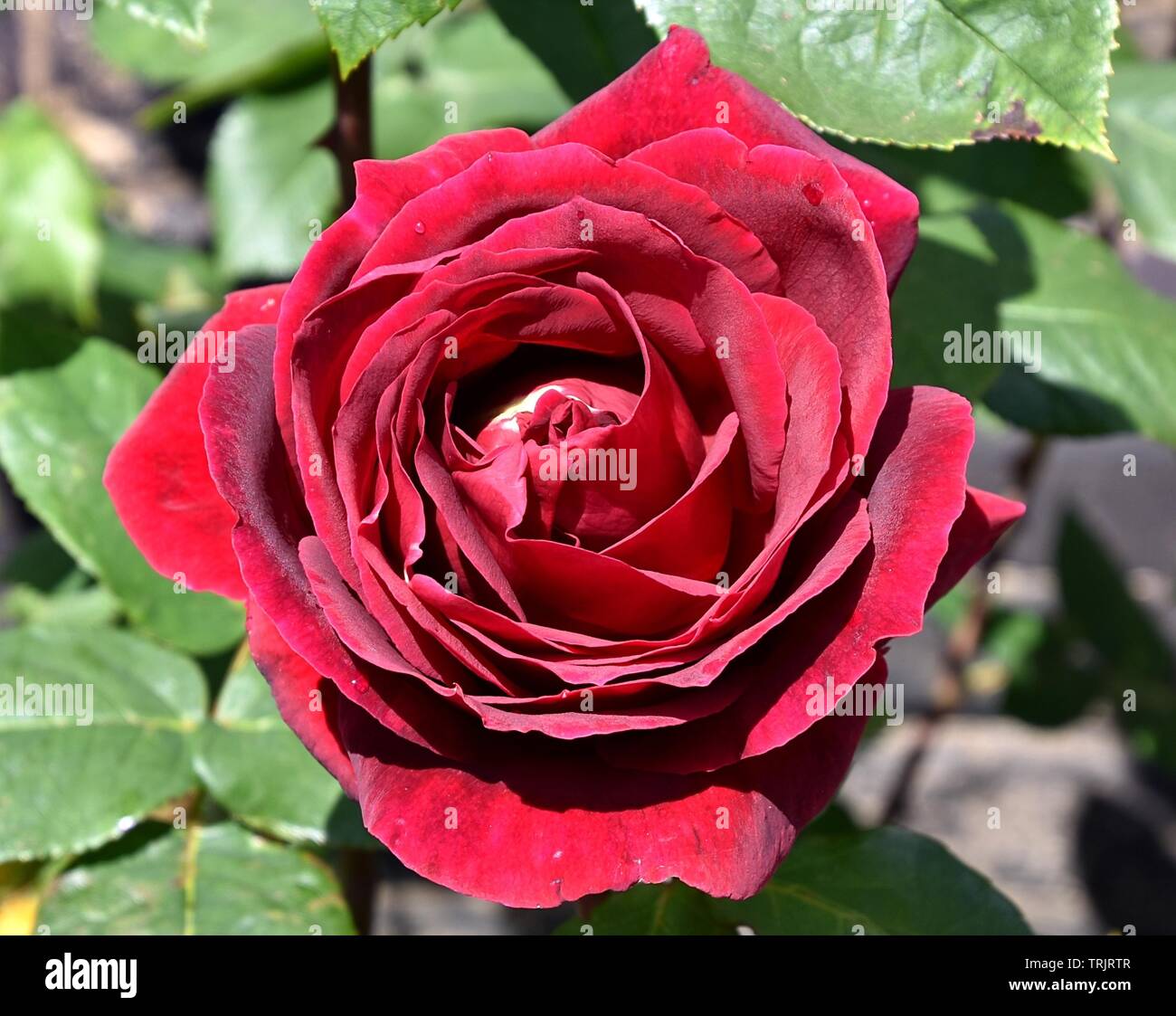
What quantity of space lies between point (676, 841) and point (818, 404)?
0.25 m

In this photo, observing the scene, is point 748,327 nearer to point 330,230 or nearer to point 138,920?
point 330,230

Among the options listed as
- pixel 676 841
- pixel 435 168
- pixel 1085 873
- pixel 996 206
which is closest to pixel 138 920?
pixel 676 841

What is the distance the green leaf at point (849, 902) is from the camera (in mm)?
925

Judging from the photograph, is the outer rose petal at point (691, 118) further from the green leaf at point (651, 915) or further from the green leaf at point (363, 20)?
the green leaf at point (651, 915)

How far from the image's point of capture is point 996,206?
114 cm

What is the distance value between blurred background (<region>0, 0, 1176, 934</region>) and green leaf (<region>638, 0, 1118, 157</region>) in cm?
23

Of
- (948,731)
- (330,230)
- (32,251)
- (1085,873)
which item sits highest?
(32,251)

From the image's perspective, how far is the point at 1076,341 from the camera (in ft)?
3.63

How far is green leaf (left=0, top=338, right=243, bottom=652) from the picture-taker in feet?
3.59

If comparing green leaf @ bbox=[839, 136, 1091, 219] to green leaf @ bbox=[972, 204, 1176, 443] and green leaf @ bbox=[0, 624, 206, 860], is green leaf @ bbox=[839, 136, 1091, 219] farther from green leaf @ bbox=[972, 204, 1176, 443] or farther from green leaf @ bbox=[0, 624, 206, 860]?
green leaf @ bbox=[0, 624, 206, 860]

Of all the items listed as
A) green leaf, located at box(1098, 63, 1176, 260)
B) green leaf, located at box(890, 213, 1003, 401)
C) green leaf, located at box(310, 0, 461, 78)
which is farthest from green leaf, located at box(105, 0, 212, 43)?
green leaf, located at box(1098, 63, 1176, 260)

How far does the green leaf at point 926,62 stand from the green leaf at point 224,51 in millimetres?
885

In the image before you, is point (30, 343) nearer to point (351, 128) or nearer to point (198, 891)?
point (351, 128)

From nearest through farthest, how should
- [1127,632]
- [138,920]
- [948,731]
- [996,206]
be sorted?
[138,920]
[996,206]
[1127,632]
[948,731]
